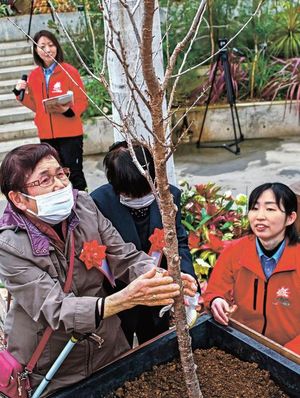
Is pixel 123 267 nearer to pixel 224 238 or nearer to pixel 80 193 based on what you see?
pixel 80 193

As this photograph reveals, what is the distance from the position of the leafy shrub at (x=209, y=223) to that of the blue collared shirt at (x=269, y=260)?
116 cm

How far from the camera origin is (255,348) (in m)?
1.80

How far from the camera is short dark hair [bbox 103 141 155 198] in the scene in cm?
204

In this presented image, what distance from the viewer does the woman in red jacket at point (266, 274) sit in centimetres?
204

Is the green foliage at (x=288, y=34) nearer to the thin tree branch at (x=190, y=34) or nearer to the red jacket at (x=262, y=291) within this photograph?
the red jacket at (x=262, y=291)

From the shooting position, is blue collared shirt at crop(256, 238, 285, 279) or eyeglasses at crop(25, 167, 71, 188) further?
blue collared shirt at crop(256, 238, 285, 279)

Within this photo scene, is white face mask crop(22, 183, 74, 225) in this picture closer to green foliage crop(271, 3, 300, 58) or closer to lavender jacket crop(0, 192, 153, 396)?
lavender jacket crop(0, 192, 153, 396)

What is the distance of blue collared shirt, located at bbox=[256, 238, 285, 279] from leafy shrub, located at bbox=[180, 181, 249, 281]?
1156 millimetres

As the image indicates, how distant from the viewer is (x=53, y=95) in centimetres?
443

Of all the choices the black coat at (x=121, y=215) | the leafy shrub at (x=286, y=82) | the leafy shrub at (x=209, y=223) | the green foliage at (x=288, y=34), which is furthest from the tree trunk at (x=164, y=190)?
the green foliage at (x=288, y=34)

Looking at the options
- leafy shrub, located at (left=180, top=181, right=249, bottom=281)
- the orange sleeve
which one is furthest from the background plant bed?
the orange sleeve

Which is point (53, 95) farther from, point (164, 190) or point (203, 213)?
point (164, 190)

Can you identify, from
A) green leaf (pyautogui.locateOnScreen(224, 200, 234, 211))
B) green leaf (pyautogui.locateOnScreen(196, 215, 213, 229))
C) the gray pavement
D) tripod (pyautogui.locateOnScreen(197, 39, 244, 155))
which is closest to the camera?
green leaf (pyautogui.locateOnScreen(196, 215, 213, 229))

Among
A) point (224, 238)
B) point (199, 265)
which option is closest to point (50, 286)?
point (199, 265)
